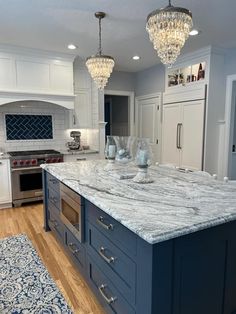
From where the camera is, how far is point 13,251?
2.77 metres

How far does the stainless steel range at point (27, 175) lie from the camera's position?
13.6 feet

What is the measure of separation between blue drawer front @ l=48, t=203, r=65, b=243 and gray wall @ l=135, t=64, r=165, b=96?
11.8ft

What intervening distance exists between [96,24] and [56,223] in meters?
2.56

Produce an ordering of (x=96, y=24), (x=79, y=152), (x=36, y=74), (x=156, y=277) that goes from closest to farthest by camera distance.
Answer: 1. (x=156, y=277)
2. (x=96, y=24)
3. (x=36, y=74)
4. (x=79, y=152)

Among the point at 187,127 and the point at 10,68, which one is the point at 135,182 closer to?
the point at 187,127

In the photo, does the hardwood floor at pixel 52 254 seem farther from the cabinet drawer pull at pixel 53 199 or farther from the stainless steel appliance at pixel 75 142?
the stainless steel appliance at pixel 75 142

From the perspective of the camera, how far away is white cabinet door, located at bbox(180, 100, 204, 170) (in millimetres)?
4352

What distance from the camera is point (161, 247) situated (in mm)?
1175

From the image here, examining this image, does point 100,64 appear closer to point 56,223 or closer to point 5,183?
point 56,223

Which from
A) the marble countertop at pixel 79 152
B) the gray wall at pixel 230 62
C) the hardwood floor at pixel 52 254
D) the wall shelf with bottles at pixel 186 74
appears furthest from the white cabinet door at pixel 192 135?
the hardwood floor at pixel 52 254

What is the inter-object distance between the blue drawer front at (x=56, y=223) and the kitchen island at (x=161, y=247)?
705 millimetres

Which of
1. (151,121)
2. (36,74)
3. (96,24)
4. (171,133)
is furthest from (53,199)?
(151,121)

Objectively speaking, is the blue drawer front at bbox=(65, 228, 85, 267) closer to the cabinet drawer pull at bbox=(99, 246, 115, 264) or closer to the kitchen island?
the kitchen island

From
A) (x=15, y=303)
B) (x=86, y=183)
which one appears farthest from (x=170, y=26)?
(x=15, y=303)
